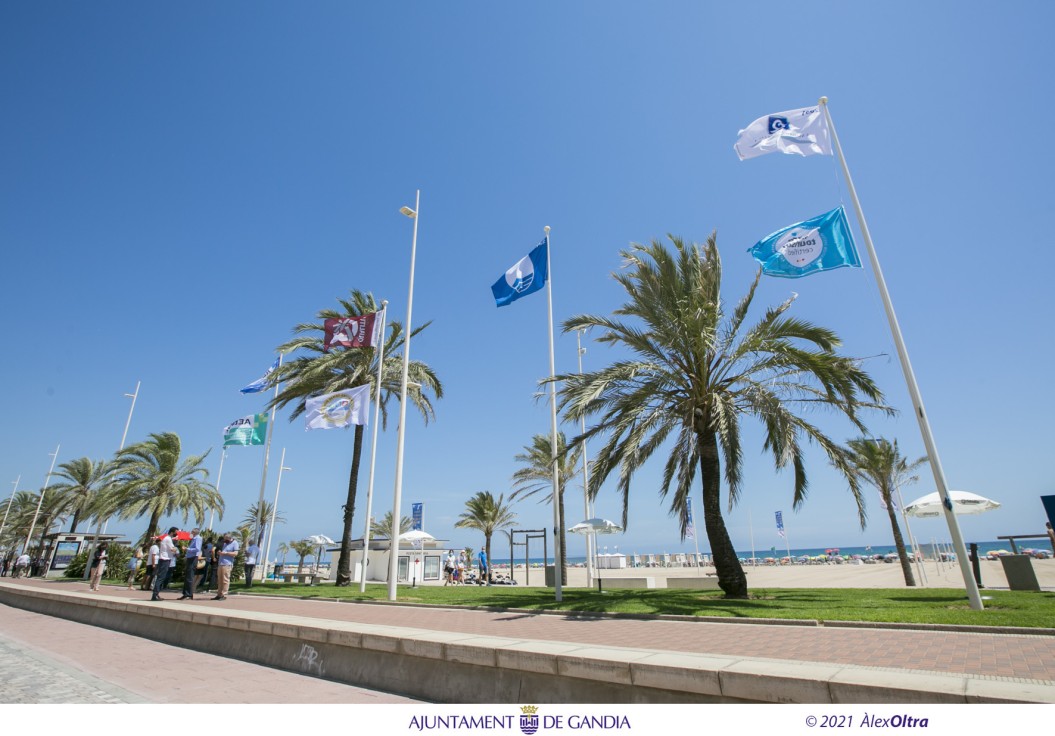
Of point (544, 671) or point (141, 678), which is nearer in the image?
point (544, 671)

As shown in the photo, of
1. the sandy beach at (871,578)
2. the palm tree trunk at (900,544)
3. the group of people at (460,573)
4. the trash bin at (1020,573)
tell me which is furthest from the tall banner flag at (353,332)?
the palm tree trunk at (900,544)

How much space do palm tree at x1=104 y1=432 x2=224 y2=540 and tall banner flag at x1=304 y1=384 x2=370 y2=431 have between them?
17.3 m

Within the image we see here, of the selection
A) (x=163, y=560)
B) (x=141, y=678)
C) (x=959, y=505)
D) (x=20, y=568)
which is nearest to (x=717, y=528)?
(x=959, y=505)

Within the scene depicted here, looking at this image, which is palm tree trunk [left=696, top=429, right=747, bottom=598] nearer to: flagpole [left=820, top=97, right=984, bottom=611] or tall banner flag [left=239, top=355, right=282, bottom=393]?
flagpole [left=820, top=97, right=984, bottom=611]

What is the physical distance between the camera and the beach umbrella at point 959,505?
14391 mm

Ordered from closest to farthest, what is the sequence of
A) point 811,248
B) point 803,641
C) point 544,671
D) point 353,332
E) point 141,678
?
point 544,671 → point 141,678 → point 803,641 → point 811,248 → point 353,332

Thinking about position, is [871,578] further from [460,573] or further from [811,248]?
[811,248]

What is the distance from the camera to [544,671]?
4.56 m

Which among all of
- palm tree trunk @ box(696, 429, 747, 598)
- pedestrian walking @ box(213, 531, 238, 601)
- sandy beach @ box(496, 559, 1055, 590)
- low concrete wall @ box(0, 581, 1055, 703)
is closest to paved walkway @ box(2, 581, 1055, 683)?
low concrete wall @ box(0, 581, 1055, 703)

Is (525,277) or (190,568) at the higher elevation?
(525,277)

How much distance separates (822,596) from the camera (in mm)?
12398
